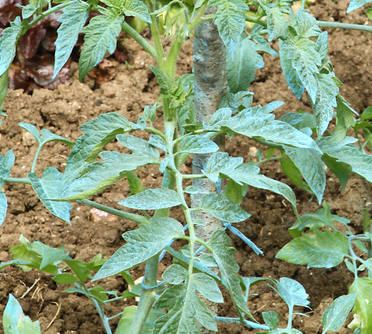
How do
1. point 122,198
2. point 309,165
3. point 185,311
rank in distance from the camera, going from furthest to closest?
point 122,198 → point 309,165 → point 185,311

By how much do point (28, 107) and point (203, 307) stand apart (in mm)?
1483

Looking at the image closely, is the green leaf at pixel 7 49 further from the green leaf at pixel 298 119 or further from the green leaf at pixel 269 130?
the green leaf at pixel 298 119

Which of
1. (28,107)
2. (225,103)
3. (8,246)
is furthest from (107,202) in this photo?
(225,103)

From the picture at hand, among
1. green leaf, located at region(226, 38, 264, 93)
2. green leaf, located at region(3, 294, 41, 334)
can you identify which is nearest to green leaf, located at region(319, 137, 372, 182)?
green leaf, located at region(226, 38, 264, 93)

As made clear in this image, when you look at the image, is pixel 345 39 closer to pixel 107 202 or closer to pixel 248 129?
pixel 107 202

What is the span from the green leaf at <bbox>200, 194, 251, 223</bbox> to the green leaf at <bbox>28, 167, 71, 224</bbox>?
292 millimetres

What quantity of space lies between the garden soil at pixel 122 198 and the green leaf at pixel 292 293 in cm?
11

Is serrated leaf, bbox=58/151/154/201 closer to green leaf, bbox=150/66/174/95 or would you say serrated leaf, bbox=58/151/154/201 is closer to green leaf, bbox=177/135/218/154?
green leaf, bbox=177/135/218/154

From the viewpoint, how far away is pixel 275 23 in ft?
3.28

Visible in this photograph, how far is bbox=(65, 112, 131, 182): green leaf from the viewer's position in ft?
3.24

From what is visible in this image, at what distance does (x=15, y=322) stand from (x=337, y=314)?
61 cm

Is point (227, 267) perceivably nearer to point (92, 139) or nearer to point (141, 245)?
point (141, 245)

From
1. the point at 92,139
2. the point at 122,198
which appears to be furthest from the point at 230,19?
the point at 122,198

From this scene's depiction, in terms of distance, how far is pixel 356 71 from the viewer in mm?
2289
